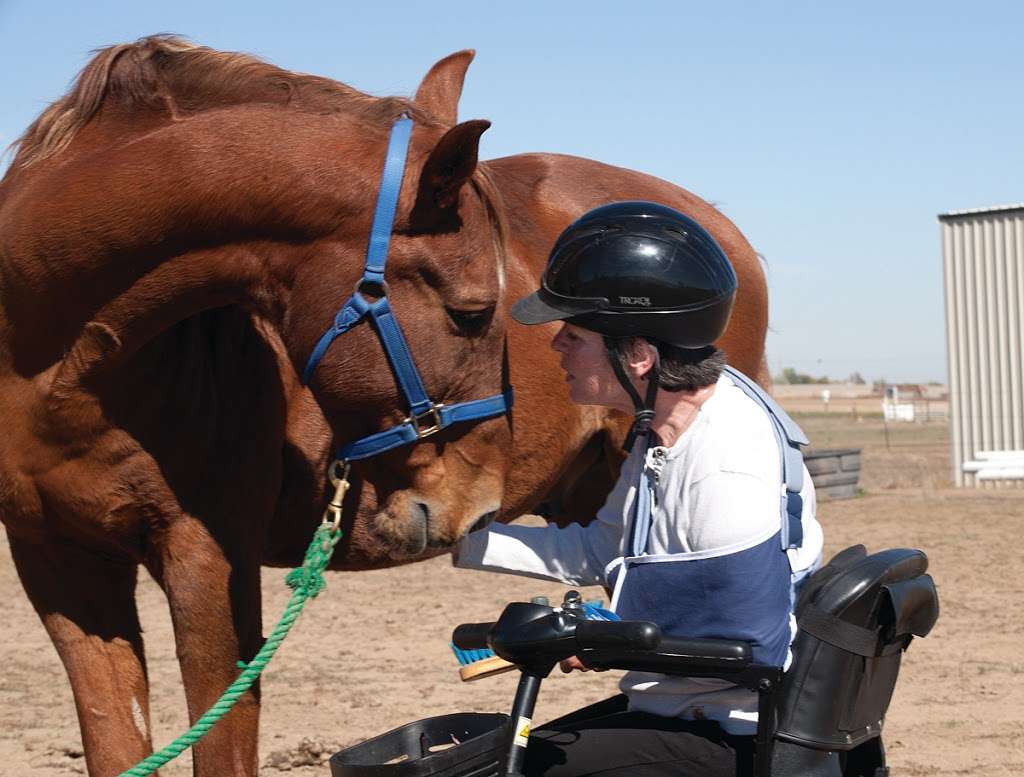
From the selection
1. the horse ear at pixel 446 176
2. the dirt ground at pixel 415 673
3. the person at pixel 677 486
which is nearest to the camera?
the person at pixel 677 486

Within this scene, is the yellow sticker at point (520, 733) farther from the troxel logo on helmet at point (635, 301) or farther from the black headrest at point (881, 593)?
the troxel logo on helmet at point (635, 301)

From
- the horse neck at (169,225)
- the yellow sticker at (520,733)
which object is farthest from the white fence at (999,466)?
the yellow sticker at (520,733)

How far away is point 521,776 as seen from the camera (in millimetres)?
2111

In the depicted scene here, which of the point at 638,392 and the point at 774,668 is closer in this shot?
the point at 774,668

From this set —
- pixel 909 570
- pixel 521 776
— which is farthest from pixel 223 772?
pixel 909 570

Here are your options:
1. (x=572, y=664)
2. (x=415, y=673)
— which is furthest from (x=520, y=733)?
(x=415, y=673)

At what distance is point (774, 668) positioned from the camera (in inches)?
83.6

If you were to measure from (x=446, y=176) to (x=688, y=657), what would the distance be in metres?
1.31

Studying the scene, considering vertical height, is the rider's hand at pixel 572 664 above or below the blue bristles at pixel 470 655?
above

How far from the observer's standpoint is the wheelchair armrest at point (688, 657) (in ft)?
6.71

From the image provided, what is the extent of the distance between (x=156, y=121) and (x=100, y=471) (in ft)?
2.88

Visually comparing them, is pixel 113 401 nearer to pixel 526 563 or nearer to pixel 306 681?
pixel 526 563

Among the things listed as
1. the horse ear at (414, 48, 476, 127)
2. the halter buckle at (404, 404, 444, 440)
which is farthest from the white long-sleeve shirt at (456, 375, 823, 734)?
the horse ear at (414, 48, 476, 127)

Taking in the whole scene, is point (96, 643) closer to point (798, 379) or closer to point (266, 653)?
point (266, 653)
